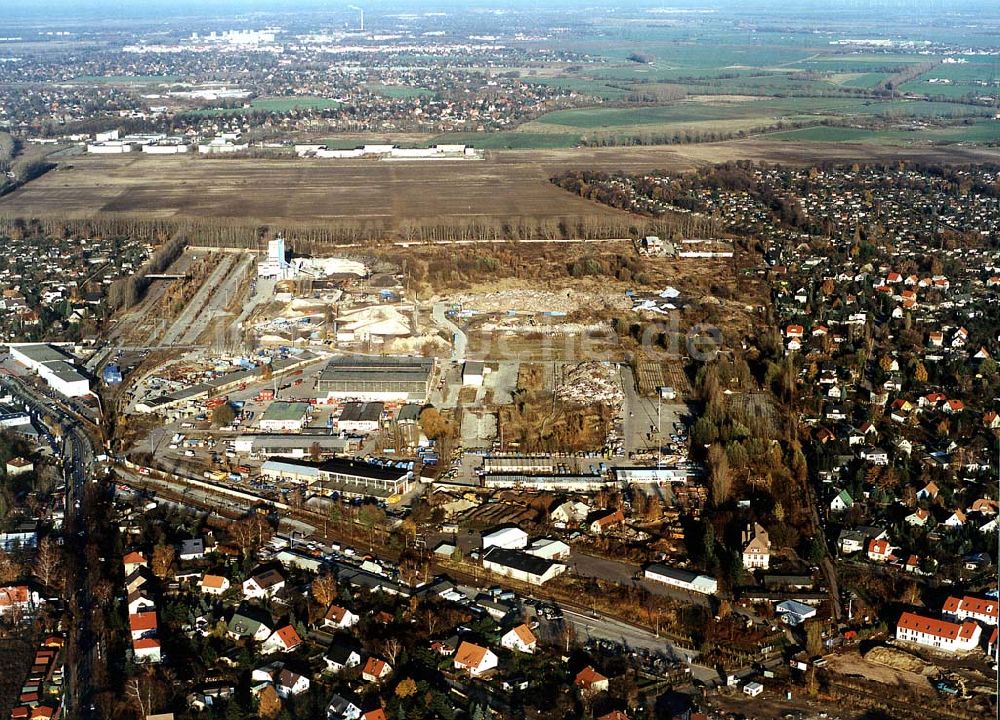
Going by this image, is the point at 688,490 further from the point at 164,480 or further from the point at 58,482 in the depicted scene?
the point at 58,482

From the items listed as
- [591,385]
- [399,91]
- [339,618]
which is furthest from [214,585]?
[399,91]

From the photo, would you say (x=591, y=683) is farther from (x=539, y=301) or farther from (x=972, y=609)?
(x=539, y=301)

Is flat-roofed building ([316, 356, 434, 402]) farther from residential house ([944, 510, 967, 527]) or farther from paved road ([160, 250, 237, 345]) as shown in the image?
→ residential house ([944, 510, 967, 527])

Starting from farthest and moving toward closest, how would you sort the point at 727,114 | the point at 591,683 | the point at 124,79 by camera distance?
the point at 124,79, the point at 727,114, the point at 591,683

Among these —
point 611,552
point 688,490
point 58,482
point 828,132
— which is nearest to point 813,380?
point 688,490

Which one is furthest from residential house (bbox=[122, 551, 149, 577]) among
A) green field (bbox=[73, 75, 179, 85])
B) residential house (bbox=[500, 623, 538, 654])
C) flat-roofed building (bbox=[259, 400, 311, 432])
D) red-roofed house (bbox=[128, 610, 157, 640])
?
green field (bbox=[73, 75, 179, 85])
